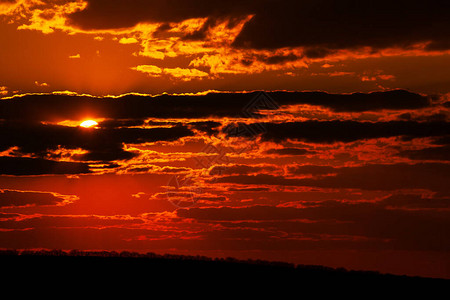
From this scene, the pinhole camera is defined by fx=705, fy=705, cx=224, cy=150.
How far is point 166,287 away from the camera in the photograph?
1346 inches

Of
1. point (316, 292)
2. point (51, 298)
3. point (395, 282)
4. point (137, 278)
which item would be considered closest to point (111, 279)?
point (137, 278)

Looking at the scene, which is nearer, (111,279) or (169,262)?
(111,279)

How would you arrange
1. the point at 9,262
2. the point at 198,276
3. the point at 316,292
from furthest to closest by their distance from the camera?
1. the point at 9,262
2. the point at 198,276
3. the point at 316,292

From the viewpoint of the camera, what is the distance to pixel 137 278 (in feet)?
117

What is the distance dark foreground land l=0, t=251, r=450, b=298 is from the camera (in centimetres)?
3512

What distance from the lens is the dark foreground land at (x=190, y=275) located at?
115ft

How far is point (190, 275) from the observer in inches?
1449

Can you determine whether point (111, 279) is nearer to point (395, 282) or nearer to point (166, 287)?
point (166, 287)

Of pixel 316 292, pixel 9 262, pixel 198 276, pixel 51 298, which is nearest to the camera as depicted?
pixel 51 298

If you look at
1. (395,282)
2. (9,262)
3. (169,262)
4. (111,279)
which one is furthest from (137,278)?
(395,282)

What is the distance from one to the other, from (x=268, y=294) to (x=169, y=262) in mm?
8564

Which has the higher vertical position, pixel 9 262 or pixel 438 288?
pixel 9 262

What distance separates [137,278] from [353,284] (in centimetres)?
1119

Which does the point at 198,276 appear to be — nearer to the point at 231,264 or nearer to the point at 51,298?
the point at 231,264
